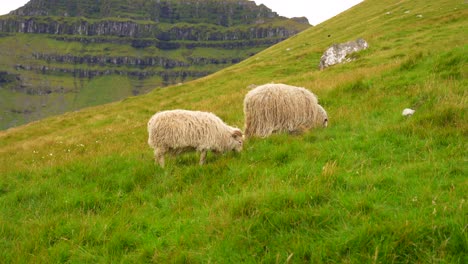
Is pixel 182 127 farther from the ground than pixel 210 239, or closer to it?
farther from the ground

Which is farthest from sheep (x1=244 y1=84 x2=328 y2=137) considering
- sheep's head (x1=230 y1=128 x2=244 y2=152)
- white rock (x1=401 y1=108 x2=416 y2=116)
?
white rock (x1=401 y1=108 x2=416 y2=116)

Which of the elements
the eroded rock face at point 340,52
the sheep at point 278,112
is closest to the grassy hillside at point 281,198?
the sheep at point 278,112

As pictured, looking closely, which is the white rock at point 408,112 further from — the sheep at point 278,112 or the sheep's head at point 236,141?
the sheep's head at point 236,141

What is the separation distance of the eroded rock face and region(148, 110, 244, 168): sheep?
18.8m

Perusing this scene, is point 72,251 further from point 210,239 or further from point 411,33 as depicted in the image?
point 411,33

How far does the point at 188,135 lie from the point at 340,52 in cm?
2094

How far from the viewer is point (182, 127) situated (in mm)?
8523

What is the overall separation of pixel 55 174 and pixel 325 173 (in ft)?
20.6

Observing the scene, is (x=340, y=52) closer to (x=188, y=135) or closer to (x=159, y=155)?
(x=188, y=135)

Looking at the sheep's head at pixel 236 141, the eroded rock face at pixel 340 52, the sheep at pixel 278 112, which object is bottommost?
the sheep's head at pixel 236 141

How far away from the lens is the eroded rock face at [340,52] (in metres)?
26.1

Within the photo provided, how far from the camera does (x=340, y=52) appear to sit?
2673 centimetres

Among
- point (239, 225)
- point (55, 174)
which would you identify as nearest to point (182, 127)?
point (55, 174)

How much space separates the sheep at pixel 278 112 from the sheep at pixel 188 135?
4.12 ft
